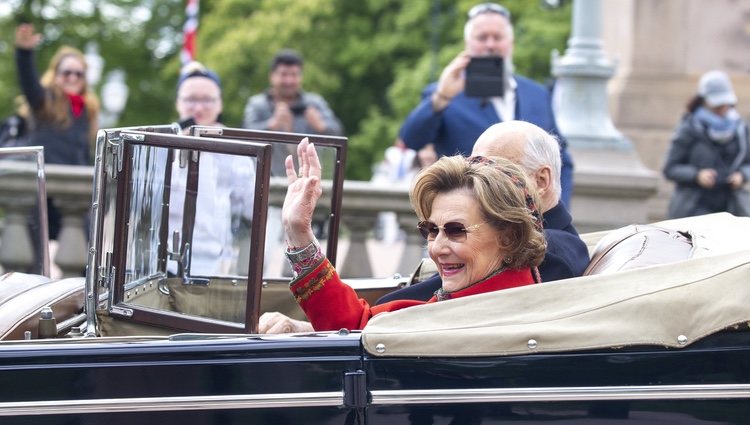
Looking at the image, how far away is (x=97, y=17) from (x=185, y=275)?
31.5m

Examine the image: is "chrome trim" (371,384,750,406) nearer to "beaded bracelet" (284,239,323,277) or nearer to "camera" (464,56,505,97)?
"beaded bracelet" (284,239,323,277)

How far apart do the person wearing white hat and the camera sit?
301cm

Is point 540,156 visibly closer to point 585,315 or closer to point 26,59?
point 585,315

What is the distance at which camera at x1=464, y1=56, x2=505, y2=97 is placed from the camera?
6.81 meters

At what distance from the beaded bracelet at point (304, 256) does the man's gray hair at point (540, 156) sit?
0.96m

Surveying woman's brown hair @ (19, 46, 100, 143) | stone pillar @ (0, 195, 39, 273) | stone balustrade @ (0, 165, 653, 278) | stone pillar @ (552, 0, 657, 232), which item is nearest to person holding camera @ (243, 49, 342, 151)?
stone balustrade @ (0, 165, 653, 278)

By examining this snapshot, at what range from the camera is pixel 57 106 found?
877cm

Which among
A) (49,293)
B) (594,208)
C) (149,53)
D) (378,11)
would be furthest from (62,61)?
(149,53)

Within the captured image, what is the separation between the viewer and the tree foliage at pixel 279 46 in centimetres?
3164

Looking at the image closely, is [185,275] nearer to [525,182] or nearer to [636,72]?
[525,182]

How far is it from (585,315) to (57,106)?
20.5 feet

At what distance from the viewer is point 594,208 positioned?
9.33 meters

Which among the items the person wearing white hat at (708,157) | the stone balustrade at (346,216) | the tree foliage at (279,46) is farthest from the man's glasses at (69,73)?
the tree foliage at (279,46)

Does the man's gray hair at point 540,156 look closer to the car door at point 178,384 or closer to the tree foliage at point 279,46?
the car door at point 178,384
